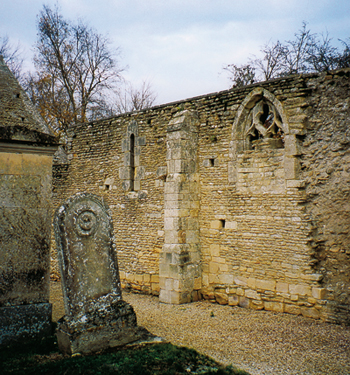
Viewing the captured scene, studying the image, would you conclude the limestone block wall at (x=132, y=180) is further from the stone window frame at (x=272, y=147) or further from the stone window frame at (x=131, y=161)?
the stone window frame at (x=272, y=147)

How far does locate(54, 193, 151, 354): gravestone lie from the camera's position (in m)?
4.68

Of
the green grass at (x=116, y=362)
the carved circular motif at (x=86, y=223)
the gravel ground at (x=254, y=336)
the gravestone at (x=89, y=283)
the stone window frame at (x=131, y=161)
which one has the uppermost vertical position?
the stone window frame at (x=131, y=161)

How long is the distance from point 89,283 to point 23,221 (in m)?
1.37

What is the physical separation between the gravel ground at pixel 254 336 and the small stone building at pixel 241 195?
1.47ft

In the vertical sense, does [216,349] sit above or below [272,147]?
below

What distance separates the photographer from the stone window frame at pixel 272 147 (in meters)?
6.79

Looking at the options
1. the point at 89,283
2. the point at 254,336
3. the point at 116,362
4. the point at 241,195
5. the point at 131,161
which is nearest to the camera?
the point at 116,362

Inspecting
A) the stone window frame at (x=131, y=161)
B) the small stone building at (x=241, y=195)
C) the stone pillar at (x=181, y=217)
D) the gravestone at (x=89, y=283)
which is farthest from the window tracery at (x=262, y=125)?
the gravestone at (x=89, y=283)

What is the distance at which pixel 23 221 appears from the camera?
5402mm

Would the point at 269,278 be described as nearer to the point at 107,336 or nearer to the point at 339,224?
the point at 339,224

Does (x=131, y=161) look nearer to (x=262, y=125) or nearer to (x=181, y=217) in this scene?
(x=181, y=217)

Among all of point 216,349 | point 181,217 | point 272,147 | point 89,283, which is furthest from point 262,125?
point 89,283

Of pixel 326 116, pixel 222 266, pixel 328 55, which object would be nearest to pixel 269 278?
pixel 222 266

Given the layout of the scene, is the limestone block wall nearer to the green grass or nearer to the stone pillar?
the stone pillar
